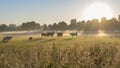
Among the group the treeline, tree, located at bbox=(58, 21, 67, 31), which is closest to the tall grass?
the treeline

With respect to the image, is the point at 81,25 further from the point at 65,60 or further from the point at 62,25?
the point at 65,60

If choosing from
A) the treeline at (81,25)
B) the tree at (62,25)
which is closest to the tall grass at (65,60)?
the treeline at (81,25)

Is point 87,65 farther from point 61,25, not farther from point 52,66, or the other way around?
point 61,25

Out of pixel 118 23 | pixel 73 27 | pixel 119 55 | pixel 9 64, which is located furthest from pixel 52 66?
pixel 73 27

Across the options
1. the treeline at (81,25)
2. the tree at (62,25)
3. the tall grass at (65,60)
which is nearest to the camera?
the tall grass at (65,60)

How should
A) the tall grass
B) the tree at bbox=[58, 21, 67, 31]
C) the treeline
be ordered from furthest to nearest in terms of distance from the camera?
the tree at bbox=[58, 21, 67, 31] < the treeline < the tall grass

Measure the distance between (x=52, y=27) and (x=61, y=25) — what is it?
6.16 m

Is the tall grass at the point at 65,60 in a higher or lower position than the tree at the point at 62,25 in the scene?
higher

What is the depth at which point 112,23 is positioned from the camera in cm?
11762

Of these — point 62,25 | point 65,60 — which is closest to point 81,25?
point 62,25

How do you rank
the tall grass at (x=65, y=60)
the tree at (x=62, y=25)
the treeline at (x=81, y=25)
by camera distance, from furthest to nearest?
1. the tree at (x=62, y=25)
2. the treeline at (x=81, y=25)
3. the tall grass at (x=65, y=60)

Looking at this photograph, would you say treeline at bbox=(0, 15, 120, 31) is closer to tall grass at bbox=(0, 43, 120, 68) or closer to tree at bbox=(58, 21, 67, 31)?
tree at bbox=(58, 21, 67, 31)

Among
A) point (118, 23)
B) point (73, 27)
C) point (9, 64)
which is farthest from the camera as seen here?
point (73, 27)

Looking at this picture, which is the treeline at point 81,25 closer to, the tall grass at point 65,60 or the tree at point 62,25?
the tree at point 62,25
